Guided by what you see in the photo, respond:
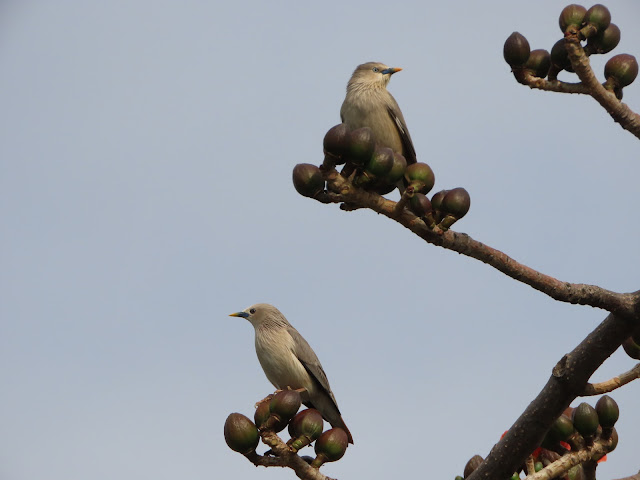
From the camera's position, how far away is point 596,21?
4.68m

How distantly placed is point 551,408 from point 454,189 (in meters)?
1.41

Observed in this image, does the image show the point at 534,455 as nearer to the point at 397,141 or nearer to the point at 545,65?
the point at 545,65

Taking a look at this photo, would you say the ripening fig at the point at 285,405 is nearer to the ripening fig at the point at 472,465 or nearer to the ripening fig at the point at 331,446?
the ripening fig at the point at 331,446

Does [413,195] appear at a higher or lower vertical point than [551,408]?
higher

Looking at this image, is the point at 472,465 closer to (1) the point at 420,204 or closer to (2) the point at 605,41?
(1) the point at 420,204

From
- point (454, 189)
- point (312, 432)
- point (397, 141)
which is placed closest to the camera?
point (454, 189)

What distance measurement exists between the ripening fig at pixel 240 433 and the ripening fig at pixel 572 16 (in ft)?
9.91

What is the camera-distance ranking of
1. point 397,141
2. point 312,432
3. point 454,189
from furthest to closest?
point 397,141
point 312,432
point 454,189

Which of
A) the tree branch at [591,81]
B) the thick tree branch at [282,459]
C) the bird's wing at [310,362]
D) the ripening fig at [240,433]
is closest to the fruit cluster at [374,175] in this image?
the tree branch at [591,81]

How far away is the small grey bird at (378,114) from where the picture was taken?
25.9 feet

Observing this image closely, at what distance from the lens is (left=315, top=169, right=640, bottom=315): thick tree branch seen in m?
4.37

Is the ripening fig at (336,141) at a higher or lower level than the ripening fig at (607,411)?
higher

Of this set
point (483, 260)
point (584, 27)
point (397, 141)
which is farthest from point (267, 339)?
point (584, 27)

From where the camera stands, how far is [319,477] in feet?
15.9
